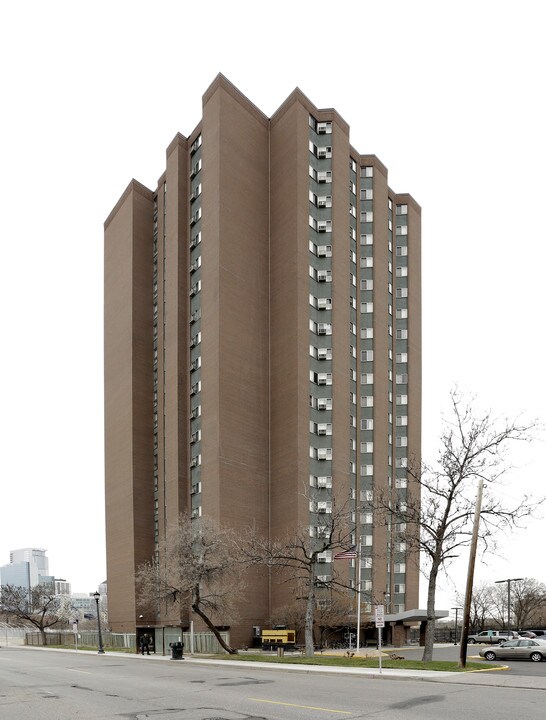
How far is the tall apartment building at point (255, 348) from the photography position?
228 ft

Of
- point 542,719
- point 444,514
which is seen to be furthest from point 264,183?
point 542,719

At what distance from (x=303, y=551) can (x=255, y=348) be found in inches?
1121

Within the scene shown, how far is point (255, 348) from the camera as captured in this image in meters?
72.8

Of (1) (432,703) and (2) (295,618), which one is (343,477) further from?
(1) (432,703)

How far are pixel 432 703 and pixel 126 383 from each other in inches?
2667

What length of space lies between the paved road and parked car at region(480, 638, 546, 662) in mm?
21628

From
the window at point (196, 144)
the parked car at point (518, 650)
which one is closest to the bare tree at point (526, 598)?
the parked car at point (518, 650)

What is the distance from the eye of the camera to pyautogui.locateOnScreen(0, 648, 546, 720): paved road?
16469 mm

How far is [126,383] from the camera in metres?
82.6

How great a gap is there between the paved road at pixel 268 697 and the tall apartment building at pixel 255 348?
37793 millimetres

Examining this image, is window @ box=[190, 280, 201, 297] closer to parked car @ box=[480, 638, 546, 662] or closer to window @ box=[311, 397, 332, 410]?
window @ box=[311, 397, 332, 410]

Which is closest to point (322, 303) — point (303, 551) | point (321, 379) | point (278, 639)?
point (321, 379)

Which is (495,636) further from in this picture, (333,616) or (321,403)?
(321,403)

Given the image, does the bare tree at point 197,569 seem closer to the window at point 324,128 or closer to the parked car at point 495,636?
the parked car at point 495,636
